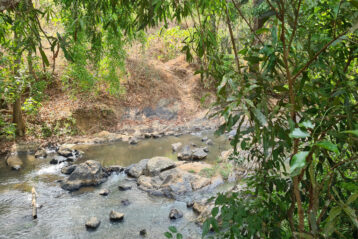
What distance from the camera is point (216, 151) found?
846 centimetres

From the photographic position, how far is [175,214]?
4824mm

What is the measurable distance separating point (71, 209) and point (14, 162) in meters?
3.48

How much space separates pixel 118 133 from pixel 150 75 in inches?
187

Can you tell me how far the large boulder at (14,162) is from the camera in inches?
286

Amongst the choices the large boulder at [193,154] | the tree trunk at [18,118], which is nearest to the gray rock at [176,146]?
the large boulder at [193,154]

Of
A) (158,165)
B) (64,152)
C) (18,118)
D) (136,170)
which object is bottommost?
(136,170)

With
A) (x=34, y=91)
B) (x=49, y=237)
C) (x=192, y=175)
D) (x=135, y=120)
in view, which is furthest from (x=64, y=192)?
(x=135, y=120)

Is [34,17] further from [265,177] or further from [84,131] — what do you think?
[84,131]

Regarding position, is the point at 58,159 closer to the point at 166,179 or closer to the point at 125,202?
the point at 125,202

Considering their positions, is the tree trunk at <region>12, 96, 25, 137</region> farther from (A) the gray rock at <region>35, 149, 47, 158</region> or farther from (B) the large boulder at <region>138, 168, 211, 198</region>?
(B) the large boulder at <region>138, 168, 211, 198</region>

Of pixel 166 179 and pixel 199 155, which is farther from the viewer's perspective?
pixel 199 155

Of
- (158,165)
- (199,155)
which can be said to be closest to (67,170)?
(158,165)

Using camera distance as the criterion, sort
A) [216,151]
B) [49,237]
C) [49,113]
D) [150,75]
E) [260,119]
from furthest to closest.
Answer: [150,75] → [49,113] → [216,151] → [49,237] → [260,119]

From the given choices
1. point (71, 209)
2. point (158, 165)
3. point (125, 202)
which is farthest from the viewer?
point (158, 165)
